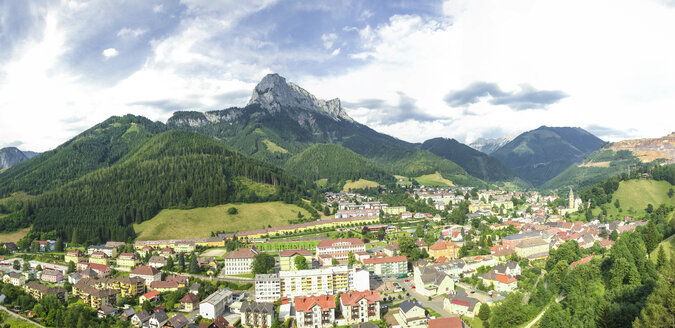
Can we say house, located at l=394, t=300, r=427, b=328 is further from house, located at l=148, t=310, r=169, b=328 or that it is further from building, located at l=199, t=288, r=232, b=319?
house, located at l=148, t=310, r=169, b=328

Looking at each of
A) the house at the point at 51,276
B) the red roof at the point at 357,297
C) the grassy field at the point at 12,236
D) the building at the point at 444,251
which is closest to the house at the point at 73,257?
the house at the point at 51,276

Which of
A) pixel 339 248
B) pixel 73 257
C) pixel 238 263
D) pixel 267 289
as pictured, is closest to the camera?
pixel 267 289

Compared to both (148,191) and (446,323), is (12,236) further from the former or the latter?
(446,323)

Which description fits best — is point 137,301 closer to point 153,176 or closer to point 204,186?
point 204,186

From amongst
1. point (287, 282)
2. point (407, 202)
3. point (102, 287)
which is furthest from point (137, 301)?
point (407, 202)

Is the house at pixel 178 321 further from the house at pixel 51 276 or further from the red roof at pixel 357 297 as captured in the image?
the house at pixel 51 276

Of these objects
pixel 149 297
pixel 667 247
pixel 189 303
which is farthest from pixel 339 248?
pixel 667 247
